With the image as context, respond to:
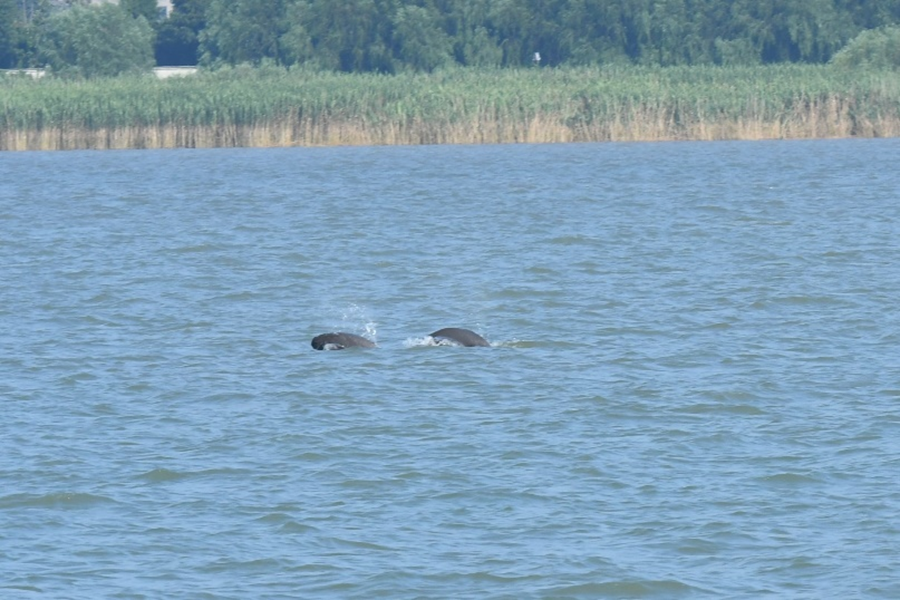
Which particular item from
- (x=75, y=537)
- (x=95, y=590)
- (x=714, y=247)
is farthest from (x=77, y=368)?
(x=714, y=247)

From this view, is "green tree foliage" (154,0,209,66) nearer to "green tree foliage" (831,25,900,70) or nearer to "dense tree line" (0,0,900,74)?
"dense tree line" (0,0,900,74)

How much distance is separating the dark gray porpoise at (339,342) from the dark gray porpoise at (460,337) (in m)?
0.61

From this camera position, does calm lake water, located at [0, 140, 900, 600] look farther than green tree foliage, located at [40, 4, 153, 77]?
No

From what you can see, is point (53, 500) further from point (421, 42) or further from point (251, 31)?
point (251, 31)

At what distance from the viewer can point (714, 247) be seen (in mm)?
25547

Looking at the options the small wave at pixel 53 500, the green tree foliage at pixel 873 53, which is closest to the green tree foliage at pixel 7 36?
the green tree foliage at pixel 873 53

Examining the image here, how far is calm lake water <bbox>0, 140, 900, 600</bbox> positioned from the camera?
9.72 meters

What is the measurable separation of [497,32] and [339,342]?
57.7m

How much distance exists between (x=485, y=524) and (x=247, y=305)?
10.2m

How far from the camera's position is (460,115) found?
45594 millimetres

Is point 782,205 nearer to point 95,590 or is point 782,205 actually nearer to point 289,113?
point 289,113

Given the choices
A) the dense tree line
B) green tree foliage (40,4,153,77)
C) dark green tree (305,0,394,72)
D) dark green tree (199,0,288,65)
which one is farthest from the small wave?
dark green tree (199,0,288,65)

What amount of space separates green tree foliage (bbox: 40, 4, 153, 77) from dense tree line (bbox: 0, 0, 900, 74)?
0.07 metres

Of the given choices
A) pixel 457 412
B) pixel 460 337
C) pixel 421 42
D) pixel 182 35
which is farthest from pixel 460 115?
pixel 182 35
